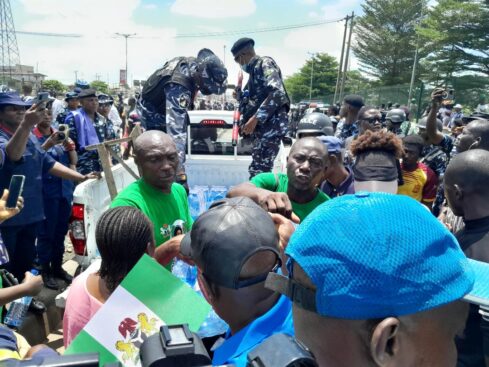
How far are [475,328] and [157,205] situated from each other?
172 centimetres

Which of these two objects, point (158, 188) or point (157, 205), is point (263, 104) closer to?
point (158, 188)

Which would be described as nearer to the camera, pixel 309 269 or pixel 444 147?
pixel 309 269

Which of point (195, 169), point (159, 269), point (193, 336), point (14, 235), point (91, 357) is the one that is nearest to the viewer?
point (91, 357)

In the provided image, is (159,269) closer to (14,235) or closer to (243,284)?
(243,284)

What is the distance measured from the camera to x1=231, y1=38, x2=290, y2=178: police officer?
3809mm

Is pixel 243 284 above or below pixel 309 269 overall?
below

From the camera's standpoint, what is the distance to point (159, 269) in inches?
54.3

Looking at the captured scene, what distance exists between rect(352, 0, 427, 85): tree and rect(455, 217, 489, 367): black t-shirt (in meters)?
37.0

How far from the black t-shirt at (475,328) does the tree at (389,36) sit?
3698 centimetres

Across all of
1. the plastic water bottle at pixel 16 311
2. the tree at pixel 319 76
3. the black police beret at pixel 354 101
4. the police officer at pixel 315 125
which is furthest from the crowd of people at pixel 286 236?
the tree at pixel 319 76

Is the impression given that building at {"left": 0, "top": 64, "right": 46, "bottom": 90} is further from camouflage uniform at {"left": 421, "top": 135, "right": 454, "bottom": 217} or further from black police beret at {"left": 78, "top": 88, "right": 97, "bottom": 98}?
camouflage uniform at {"left": 421, "top": 135, "right": 454, "bottom": 217}

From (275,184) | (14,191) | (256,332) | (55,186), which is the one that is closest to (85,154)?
(55,186)

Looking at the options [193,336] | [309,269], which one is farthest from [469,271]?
[193,336]

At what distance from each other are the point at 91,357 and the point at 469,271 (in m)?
0.70
